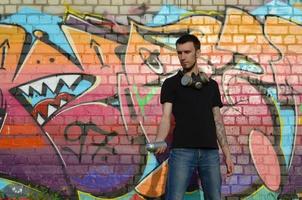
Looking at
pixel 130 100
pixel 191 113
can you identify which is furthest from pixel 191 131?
pixel 130 100

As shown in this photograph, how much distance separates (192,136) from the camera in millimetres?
4094

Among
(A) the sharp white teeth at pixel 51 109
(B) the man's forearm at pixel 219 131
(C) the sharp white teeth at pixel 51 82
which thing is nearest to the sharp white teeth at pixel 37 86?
(C) the sharp white teeth at pixel 51 82

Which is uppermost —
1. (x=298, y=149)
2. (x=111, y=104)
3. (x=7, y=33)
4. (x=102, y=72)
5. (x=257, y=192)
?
(x=7, y=33)

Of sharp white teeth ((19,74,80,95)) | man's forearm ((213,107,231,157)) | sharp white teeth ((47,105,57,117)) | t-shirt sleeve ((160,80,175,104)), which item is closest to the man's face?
t-shirt sleeve ((160,80,175,104))

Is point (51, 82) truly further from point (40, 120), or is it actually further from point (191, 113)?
point (191, 113)

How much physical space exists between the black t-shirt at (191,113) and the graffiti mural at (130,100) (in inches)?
53.5

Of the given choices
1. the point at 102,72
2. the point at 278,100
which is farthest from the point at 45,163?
the point at 278,100

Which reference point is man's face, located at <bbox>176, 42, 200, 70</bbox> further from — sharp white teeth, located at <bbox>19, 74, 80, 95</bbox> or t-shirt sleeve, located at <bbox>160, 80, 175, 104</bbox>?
sharp white teeth, located at <bbox>19, 74, 80, 95</bbox>

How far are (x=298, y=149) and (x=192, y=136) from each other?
1.97m

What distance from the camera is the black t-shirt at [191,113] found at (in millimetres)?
4098

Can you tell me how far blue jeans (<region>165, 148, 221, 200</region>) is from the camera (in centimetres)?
405

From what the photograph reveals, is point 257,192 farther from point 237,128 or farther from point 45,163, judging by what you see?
point 45,163

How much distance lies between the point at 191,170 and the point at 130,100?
1.68 metres

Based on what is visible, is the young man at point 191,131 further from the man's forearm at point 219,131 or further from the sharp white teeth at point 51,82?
the sharp white teeth at point 51,82
